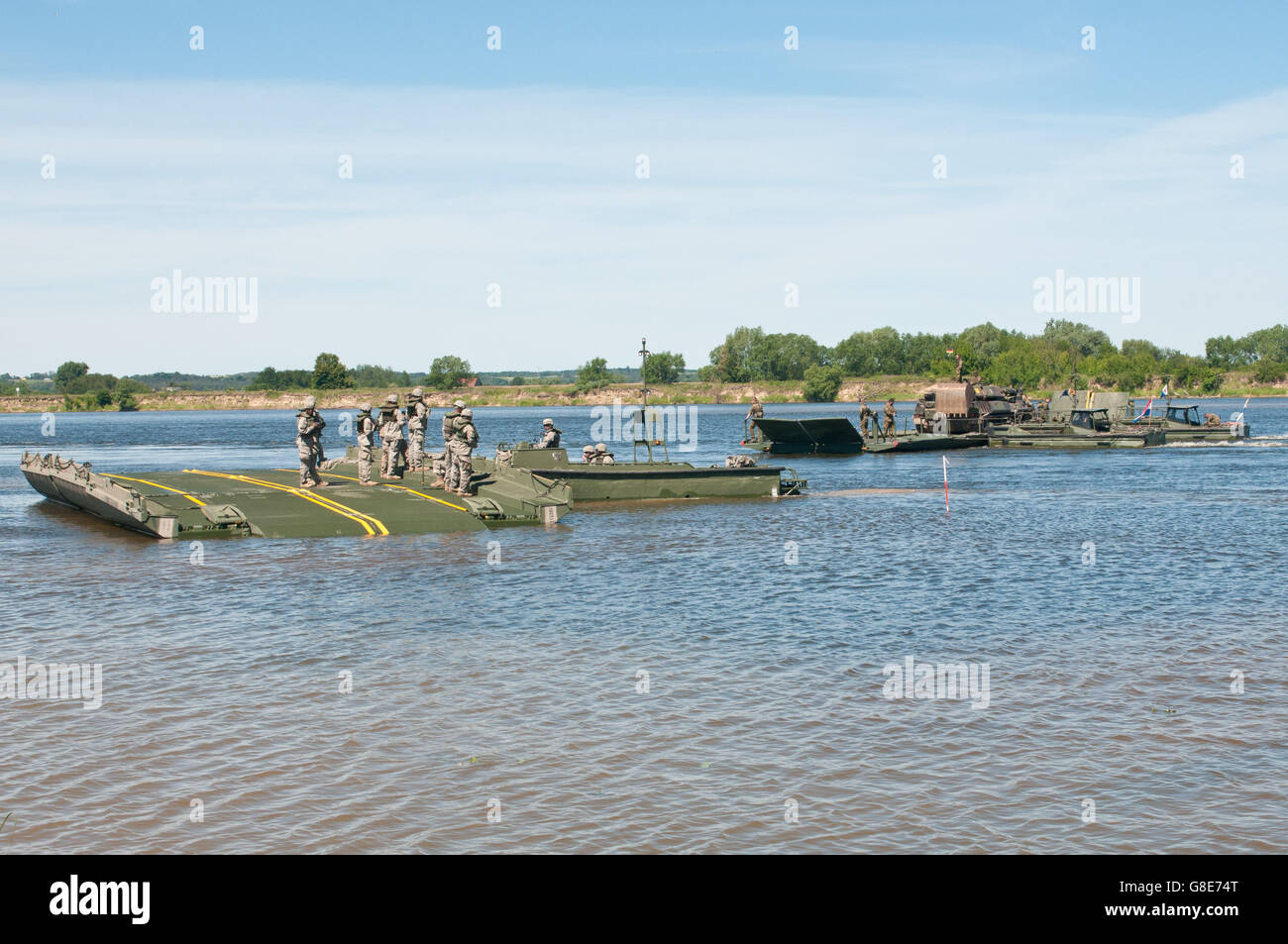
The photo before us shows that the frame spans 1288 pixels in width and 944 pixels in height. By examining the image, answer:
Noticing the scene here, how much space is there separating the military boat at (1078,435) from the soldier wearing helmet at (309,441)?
46097 millimetres

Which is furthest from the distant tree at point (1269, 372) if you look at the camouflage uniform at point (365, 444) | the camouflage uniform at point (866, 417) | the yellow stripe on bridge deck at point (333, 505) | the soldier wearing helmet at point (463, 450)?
the yellow stripe on bridge deck at point (333, 505)

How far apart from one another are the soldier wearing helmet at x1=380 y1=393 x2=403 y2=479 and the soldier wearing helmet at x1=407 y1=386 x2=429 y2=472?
0.75m

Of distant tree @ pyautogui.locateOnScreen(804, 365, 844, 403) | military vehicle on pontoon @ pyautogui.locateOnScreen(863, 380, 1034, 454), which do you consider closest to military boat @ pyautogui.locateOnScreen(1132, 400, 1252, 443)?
military vehicle on pontoon @ pyautogui.locateOnScreen(863, 380, 1034, 454)

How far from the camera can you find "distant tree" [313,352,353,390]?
635ft

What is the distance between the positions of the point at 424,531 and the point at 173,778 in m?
16.5

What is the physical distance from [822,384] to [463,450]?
156838 millimetres

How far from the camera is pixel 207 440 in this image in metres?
86.8

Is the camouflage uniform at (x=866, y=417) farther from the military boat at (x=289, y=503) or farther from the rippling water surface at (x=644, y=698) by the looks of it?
the rippling water surface at (x=644, y=698)

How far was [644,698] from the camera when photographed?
1238 centimetres

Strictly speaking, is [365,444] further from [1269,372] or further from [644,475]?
[1269,372]

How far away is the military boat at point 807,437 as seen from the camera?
2341 inches
